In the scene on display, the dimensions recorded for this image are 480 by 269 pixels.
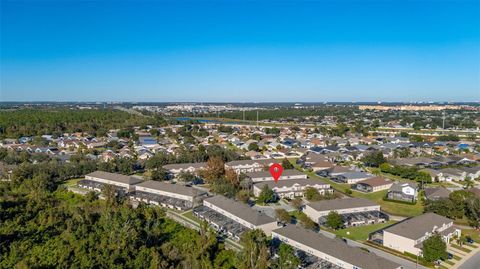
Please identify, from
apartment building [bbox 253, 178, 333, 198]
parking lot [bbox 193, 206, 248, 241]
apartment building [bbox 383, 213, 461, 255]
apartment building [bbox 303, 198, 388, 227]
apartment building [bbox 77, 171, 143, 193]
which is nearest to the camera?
apartment building [bbox 383, 213, 461, 255]

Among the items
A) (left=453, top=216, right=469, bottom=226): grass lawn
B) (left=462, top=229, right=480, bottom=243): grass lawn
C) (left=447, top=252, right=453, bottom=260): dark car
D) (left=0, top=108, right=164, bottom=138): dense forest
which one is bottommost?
(left=447, top=252, right=453, bottom=260): dark car

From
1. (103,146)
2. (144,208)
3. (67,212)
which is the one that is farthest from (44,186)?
(103,146)

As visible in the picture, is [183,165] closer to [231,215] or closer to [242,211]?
[231,215]

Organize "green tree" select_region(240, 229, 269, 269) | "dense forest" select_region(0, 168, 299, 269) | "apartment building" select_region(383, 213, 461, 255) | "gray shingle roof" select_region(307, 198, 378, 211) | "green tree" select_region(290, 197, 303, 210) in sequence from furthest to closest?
"green tree" select_region(290, 197, 303, 210)
"gray shingle roof" select_region(307, 198, 378, 211)
"apartment building" select_region(383, 213, 461, 255)
"dense forest" select_region(0, 168, 299, 269)
"green tree" select_region(240, 229, 269, 269)

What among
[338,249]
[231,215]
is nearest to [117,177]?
[231,215]

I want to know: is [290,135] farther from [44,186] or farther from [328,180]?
[44,186]

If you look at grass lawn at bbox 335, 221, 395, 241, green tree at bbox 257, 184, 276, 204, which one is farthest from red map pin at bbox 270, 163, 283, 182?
grass lawn at bbox 335, 221, 395, 241

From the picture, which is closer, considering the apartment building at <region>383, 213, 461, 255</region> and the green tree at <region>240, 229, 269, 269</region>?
the green tree at <region>240, 229, 269, 269</region>

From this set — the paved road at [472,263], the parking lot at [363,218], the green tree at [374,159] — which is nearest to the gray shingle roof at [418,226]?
the paved road at [472,263]

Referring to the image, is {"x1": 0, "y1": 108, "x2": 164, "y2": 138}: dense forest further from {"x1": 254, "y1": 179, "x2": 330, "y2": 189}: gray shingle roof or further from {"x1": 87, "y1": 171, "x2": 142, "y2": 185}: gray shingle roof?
{"x1": 254, "y1": 179, "x2": 330, "y2": 189}: gray shingle roof
